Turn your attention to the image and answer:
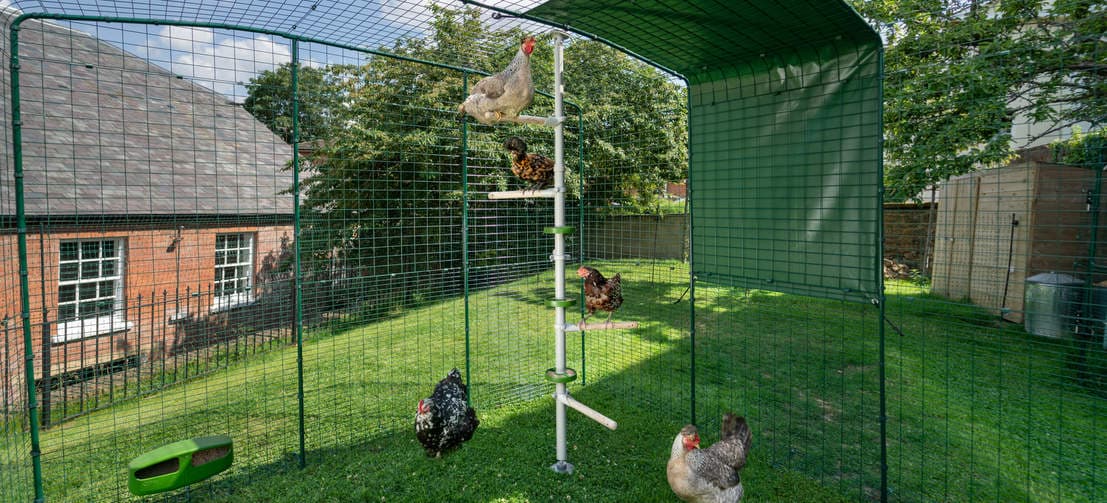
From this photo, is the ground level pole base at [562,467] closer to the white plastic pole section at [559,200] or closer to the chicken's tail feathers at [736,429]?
the white plastic pole section at [559,200]

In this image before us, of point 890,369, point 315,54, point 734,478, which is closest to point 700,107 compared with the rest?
point 734,478

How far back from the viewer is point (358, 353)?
611cm

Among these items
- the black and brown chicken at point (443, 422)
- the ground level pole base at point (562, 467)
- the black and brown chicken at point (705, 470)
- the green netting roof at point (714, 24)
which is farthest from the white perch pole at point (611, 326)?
the green netting roof at point (714, 24)

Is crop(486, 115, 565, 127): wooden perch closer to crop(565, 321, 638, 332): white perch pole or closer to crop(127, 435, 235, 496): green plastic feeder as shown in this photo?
crop(565, 321, 638, 332): white perch pole

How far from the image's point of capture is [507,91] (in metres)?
2.77

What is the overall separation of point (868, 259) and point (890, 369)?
3041 mm

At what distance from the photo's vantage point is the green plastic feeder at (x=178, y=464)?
278 centimetres

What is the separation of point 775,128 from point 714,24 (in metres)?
0.86

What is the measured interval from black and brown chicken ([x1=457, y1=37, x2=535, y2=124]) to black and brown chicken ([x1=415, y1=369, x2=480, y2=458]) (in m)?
1.71

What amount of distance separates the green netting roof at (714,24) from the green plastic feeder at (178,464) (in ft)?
10.4

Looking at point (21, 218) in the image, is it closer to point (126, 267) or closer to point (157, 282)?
point (157, 282)

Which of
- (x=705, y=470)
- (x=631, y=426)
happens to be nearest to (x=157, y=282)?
(x=631, y=426)

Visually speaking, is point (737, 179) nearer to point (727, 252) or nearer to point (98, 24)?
point (727, 252)

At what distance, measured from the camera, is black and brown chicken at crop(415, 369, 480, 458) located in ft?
→ 9.84
